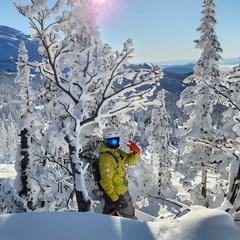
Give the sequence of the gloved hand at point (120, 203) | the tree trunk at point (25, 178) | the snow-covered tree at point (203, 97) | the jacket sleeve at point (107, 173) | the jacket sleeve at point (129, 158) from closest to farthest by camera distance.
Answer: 1. the jacket sleeve at point (107, 173)
2. the gloved hand at point (120, 203)
3. the jacket sleeve at point (129, 158)
4. the tree trunk at point (25, 178)
5. the snow-covered tree at point (203, 97)

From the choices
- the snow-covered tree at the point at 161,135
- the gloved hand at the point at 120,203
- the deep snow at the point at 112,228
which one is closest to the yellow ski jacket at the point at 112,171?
the gloved hand at the point at 120,203

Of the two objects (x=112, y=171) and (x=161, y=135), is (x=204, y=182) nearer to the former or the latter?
(x=112, y=171)

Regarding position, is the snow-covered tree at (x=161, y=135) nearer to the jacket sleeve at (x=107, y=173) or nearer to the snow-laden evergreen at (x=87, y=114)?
the snow-laden evergreen at (x=87, y=114)

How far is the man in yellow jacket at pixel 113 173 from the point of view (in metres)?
5.49

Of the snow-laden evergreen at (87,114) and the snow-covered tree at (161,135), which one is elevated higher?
the snow-laden evergreen at (87,114)

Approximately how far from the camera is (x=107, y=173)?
17.9 feet

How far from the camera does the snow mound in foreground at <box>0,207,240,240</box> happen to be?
9.30 feet

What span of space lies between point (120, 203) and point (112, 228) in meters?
2.79

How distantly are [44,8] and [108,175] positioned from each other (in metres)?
3.67

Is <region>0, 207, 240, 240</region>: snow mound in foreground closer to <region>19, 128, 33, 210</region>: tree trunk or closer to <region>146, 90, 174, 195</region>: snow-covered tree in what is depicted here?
<region>19, 128, 33, 210</region>: tree trunk

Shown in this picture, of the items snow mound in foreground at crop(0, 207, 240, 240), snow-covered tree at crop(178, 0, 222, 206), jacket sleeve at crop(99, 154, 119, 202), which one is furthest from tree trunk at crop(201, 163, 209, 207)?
snow mound in foreground at crop(0, 207, 240, 240)

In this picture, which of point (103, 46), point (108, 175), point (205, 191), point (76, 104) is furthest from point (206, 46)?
point (108, 175)

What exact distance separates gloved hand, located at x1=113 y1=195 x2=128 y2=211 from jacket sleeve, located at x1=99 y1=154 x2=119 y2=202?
0.24 metres

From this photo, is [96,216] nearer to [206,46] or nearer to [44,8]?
[44,8]
